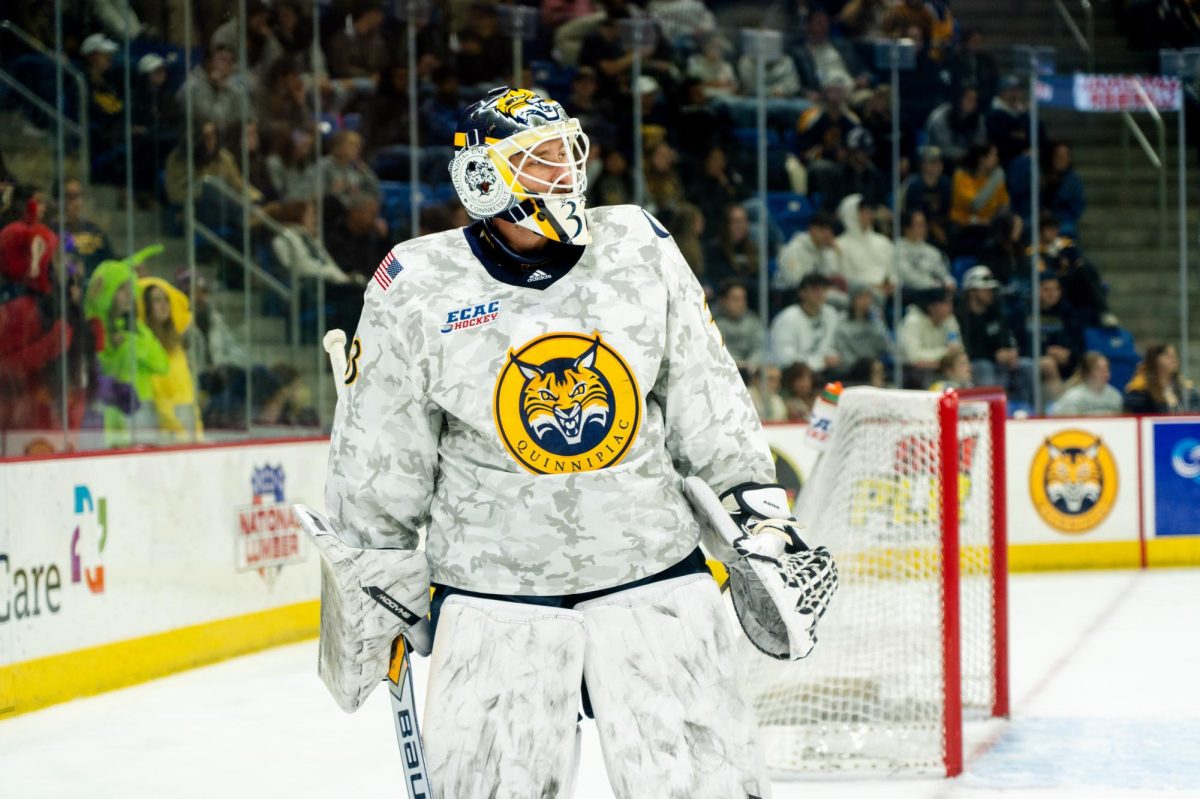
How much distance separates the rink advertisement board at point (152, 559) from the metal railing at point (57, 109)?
1.15 metres

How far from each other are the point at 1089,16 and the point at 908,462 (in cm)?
596

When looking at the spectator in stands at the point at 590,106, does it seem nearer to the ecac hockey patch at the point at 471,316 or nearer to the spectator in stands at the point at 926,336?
the spectator in stands at the point at 926,336

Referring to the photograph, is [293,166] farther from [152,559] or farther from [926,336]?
[926,336]

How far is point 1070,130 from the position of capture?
986 centimetres

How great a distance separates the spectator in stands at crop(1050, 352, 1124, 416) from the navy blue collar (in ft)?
23.3

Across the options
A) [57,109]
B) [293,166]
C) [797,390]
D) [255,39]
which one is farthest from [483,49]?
[57,109]

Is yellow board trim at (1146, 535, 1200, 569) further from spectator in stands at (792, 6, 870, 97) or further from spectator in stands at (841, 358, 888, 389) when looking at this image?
spectator in stands at (792, 6, 870, 97)

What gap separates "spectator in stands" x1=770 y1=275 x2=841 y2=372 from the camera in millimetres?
8688

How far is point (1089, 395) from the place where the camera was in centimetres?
916

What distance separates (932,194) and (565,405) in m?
7.52

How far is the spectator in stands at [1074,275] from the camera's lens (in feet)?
31.1

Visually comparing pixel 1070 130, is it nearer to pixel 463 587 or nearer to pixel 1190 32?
pixel 1190 32

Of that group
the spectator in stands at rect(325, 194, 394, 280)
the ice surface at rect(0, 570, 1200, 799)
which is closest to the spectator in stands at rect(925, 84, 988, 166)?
the spectator in stands at rect(325, 194, 394, 280)

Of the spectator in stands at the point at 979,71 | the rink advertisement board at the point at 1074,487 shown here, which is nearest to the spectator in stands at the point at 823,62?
the spectator in stands at the point at 979,71
